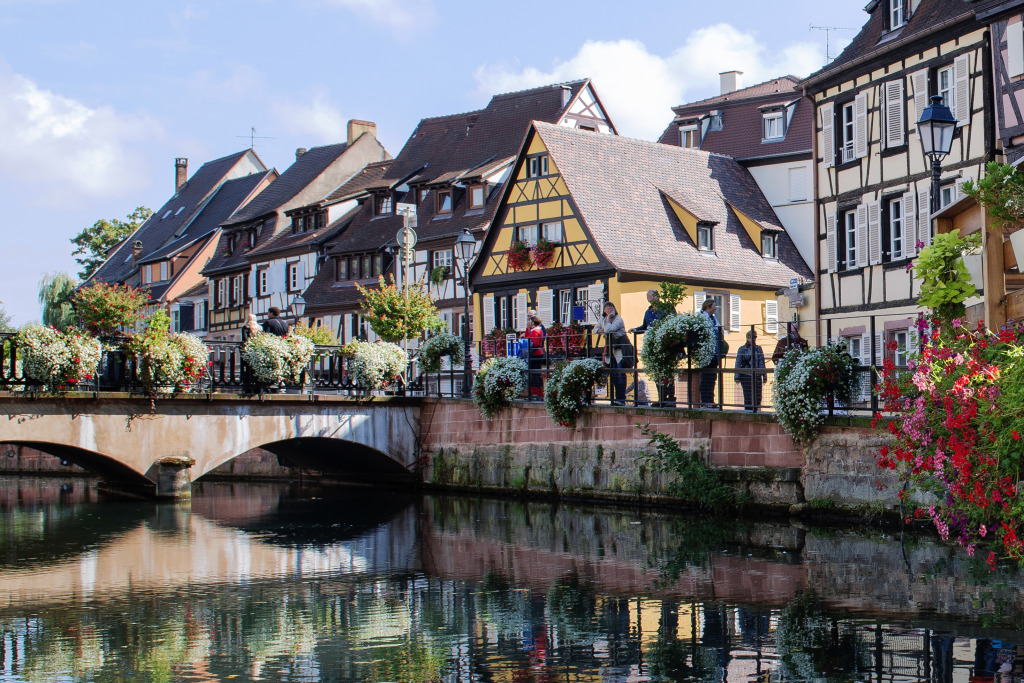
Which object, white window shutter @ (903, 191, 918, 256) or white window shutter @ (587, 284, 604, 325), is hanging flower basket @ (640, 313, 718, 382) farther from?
white window shutter @ (587, 284, 604, 325)

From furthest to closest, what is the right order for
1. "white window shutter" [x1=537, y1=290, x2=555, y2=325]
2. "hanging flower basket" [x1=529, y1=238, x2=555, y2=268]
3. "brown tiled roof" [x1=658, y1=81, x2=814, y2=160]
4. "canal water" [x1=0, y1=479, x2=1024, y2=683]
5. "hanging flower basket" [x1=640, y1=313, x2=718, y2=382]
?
"brown tiled roof" [x1=658, y1=81, x2=814, y2=160] < "white window shutter" [x1=537, y1=290, x2=555, y2=325] < "hanging flower basket" [x1=529, y1=238, x2=555, y2=268] < "hanging flower basket" [x1=640, y1=313, x2=718, y2=382] < "canal water" [x1=0, y1=479, x2=1024, y2=683]

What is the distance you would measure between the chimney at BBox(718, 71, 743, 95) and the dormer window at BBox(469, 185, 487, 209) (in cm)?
1221

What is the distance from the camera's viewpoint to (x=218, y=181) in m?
64.1

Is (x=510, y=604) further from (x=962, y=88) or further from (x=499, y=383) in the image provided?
(x=962, y=88)

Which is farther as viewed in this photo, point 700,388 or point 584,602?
point 700,388

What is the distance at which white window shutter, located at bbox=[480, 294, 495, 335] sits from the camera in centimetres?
3725

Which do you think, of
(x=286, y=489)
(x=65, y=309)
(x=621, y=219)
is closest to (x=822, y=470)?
(x=286, y=489)

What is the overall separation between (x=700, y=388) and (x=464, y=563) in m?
7.19

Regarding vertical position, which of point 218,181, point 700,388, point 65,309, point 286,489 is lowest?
point 286,489

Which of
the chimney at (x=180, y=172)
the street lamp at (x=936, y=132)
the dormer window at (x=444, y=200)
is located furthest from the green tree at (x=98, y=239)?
the street lamp at (x=936, y=132)

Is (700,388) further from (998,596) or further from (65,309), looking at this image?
(65,309)

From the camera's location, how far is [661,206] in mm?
36469

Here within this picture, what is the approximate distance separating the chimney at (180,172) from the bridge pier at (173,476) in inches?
1934

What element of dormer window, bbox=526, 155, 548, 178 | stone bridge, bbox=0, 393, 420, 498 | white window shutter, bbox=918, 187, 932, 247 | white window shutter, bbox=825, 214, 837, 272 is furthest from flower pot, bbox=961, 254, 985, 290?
dormer window, bbox=526, 155, 548, 178
